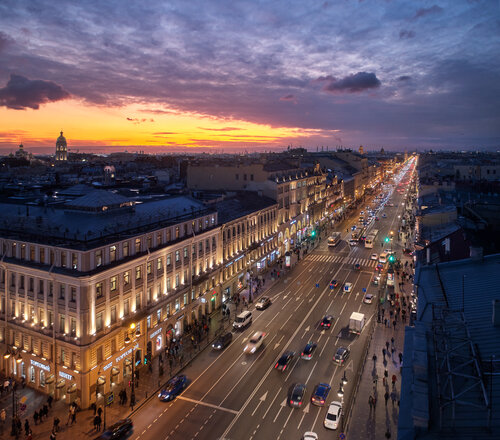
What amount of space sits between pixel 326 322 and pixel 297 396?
618 inches

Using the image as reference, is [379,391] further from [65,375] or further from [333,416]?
[65,375]

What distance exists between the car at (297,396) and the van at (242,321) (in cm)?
1403

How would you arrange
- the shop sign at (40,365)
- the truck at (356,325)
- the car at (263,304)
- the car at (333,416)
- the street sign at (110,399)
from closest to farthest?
the car at (333,416) < the street sign at (110,399) < the shop sign at (40,365) < the truck at (356,325) < the car at (263,304)

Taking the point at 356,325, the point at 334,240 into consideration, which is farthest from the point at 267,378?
the point at 334,240

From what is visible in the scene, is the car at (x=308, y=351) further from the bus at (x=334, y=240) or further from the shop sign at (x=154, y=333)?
the bus at (x=334, y=240)

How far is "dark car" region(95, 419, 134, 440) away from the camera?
88.3ft

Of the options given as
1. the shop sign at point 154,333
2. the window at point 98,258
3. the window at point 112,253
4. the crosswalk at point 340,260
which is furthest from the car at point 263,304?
the crosswalk at point 340,260

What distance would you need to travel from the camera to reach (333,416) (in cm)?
2838

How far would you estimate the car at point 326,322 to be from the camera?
149 feet

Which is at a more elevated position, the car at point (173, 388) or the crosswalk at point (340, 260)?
the crosswalk at point (340, 260)

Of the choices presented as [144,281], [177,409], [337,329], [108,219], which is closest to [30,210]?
[108,219]

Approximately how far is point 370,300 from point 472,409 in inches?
1602

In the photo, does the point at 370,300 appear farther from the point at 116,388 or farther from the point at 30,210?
the point at 30,210

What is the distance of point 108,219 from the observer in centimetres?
3872
